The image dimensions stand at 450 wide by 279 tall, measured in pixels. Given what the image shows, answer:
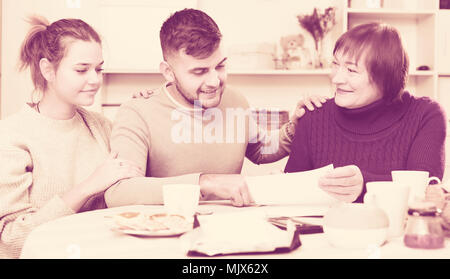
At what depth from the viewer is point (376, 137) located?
1788 millimetres

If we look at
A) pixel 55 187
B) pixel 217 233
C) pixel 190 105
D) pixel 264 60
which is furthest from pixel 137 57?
pixel 217 233

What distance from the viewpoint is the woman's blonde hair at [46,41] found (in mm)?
1769

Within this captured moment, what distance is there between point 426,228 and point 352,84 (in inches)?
36.6

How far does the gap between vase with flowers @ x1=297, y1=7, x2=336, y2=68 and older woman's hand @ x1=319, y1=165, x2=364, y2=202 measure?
2.38m

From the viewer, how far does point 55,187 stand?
5.32 feet

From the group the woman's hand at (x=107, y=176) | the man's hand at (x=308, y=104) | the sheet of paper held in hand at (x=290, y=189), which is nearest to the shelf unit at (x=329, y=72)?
the man's hand at (x=308, y=104)

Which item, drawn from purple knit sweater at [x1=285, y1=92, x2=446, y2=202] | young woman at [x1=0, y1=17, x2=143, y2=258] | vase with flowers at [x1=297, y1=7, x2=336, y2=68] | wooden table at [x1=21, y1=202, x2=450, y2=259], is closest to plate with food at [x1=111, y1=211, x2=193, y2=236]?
wooden table at [x1=21, y1=202, x2=450, y2=259]

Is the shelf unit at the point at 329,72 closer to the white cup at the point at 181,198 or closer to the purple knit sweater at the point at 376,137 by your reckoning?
the purple knit sweater at the point at 376,137

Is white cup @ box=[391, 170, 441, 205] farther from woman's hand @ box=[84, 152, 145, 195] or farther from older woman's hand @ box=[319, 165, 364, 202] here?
woman's hand @ box=[84, 152, 145, 195]

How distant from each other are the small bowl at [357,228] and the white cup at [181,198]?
0.37 m

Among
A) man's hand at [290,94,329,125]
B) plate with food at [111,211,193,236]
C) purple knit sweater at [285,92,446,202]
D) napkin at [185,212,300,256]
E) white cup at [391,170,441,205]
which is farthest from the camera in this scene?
man's hand at [290,94,329,125]

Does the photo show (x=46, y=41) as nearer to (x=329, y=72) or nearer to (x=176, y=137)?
(x=176, y=137)

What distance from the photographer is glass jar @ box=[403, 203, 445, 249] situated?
0.92 meters
